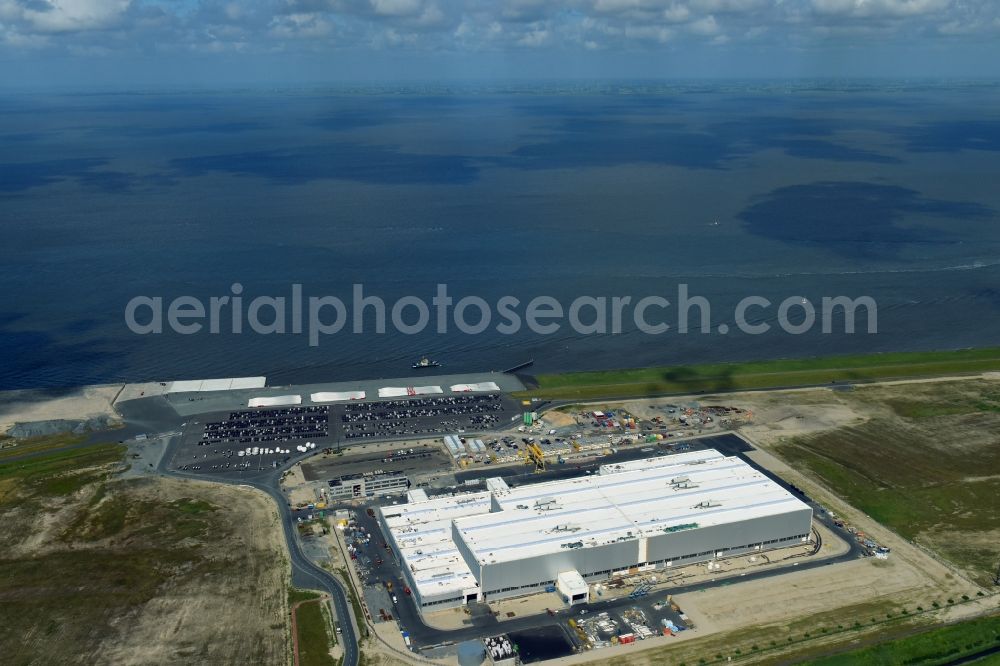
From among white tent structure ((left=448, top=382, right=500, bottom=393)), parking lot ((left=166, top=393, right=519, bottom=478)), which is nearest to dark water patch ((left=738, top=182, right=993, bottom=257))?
white tent structure ((left=448, top=382, right=500, bottom=393))

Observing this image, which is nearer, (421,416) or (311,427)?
(311,427)

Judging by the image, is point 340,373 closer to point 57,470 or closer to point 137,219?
point 57,470

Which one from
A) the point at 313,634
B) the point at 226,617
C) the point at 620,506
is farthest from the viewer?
the point at 620,506

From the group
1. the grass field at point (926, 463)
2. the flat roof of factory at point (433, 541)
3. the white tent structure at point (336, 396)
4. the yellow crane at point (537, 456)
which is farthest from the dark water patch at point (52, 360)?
the grass field at point (926, 463)

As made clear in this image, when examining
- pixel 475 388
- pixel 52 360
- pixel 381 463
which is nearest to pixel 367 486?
pixel 381 463

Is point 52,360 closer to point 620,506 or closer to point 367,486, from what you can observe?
point 367,486

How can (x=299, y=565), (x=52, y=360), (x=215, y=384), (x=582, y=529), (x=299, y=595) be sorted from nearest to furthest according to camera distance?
(x=299, y=595), (x=582, y=529), (x=299, y=565), (x=215, y=384), (x=52, y=360)

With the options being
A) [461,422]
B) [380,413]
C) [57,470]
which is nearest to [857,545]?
[461,422]

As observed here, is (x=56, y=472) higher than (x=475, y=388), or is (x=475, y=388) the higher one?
(x=475, y=388)
